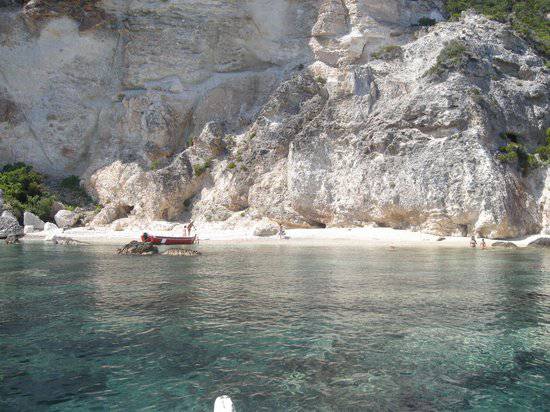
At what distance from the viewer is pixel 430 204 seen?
28.6 m

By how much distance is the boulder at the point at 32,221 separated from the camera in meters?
36.3

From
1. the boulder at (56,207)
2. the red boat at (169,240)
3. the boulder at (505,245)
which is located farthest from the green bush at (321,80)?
the boulder at (56,207)

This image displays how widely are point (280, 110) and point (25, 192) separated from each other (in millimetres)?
23053

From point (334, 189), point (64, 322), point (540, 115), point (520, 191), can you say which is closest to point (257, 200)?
point (334, 189)

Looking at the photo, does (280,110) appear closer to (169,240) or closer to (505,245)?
(169,240)

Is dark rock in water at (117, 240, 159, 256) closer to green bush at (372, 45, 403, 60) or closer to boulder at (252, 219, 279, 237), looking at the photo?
boulder at (252, 219, 279, 237)

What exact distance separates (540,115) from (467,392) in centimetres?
3240

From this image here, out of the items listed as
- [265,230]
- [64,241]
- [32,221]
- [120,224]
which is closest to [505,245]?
[265,230]

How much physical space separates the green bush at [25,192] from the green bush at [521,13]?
39.2m

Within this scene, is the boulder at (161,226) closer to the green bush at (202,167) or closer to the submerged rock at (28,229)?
the green bush at (202,167)

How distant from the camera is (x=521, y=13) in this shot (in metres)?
42.2

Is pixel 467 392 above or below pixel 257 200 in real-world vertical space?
below

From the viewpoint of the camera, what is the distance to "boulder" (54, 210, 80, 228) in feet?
124

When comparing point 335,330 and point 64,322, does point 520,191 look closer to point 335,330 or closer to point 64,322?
point 335,330
